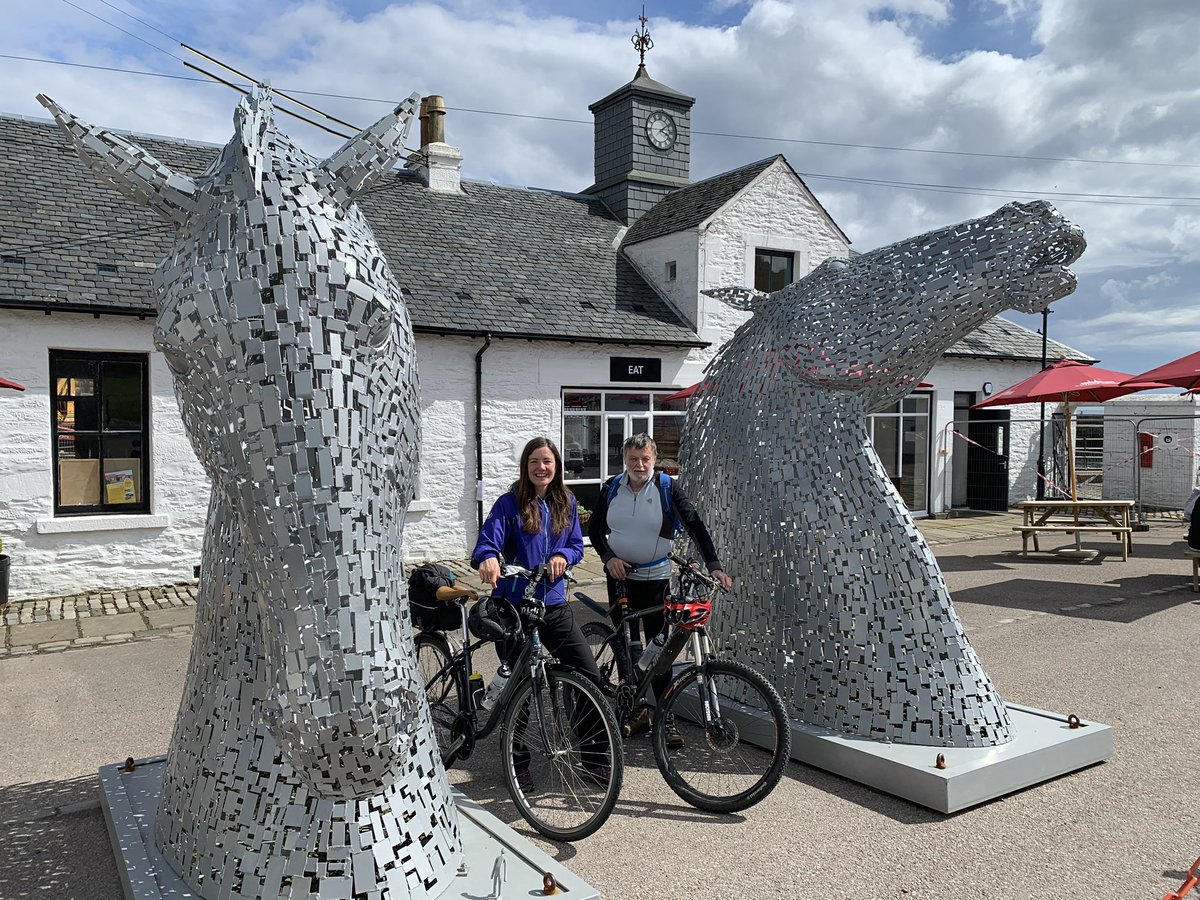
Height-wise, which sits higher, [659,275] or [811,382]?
[659,275]

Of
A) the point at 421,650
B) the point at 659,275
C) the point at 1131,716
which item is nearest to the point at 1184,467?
the point at 659,275

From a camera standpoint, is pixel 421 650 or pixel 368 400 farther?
pixel 421 650

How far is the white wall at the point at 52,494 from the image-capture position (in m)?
9.73

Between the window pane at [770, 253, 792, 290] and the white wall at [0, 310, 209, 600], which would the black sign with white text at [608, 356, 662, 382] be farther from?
the white wall at [0, 310, 209, 600]

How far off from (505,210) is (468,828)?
46.3ft

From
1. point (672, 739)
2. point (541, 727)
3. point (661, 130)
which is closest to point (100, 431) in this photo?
point (541, 727)

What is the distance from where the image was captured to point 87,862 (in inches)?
148

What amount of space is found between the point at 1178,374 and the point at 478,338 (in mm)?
9021

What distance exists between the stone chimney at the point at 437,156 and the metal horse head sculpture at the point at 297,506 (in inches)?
554

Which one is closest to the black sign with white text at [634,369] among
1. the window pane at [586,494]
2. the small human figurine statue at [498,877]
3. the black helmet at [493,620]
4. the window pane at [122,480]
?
the window pane at [586,494]

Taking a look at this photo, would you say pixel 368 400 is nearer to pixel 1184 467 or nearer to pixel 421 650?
pixel 421 650

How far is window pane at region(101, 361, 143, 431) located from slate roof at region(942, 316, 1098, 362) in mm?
13897

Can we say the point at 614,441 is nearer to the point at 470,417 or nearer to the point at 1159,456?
the point at 470,417

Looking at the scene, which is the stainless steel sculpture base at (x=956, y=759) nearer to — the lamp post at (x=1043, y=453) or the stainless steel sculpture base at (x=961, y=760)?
the stainless steel sculpture base at (x=961, y=760)
